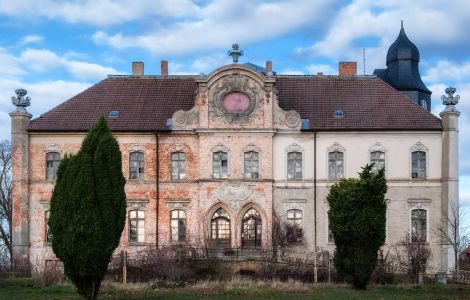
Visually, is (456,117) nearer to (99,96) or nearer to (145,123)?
(145,123)

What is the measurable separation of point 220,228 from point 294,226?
3.48m

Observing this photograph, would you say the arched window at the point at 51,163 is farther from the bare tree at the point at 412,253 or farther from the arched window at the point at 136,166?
the bare tree at the point at 412,253

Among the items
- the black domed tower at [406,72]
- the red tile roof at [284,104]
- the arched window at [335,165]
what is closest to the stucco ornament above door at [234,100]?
the red tile roof at [284,104]

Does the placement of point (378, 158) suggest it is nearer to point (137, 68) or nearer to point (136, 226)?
point (136, 226)

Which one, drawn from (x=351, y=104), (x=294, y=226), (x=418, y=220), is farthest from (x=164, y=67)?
(x=418, y=220)

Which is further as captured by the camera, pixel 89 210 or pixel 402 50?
pixel 402 50

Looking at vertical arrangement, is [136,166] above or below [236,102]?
below

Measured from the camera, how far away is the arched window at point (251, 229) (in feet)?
118

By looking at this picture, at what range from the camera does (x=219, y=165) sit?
3631 centimetres

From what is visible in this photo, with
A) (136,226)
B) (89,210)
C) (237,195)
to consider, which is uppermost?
(237,195)

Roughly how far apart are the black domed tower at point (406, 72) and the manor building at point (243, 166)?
25.8 feet

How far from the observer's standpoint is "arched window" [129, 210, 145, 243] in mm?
36375

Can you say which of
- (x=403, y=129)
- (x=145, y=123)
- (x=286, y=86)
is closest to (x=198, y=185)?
(x=145, y=123)

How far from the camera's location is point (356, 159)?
1433 inches
